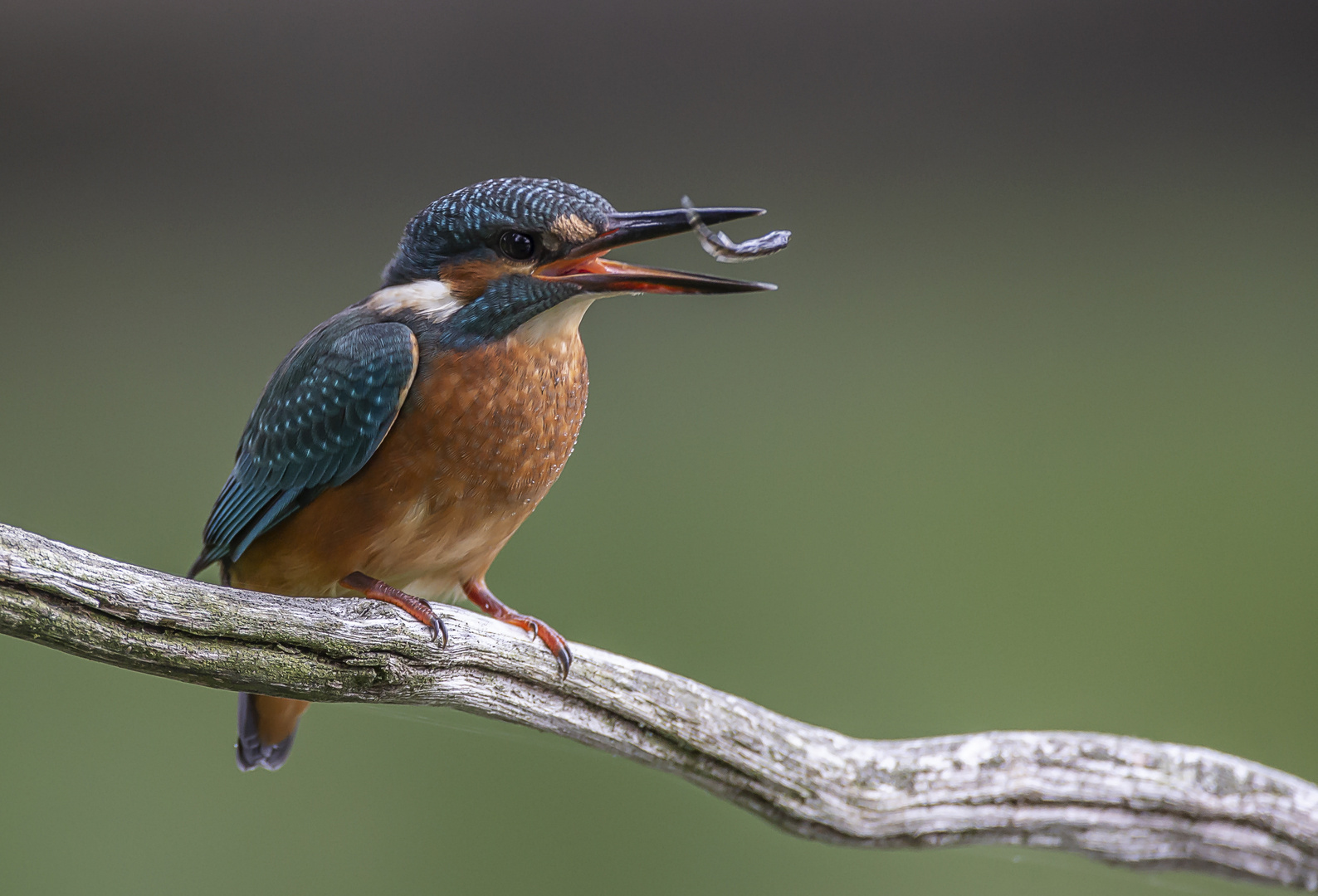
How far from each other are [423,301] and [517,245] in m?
0.17

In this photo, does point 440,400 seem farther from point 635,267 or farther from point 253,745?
point 253,745

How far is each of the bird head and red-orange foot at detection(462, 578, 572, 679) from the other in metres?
0.39

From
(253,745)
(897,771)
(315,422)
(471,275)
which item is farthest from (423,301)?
(897,771)

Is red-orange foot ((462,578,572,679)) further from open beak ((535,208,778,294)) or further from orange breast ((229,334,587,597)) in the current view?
open beak ((535,208,778,294))

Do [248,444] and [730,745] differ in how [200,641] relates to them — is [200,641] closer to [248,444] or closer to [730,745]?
[248,444]

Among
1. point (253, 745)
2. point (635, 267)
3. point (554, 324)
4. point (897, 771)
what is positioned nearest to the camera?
point (635, 267)

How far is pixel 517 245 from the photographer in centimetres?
123

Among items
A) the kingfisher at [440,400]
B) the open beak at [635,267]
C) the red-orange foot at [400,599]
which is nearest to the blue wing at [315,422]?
the kingfisher at [440,400]

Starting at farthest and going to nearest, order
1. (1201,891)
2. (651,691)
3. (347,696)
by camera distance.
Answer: (1201,891) → (651,691) → (347,696)

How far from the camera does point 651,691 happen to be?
135cm

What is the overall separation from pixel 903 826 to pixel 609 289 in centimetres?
86

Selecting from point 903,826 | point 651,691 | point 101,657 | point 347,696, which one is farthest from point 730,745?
point 101,657

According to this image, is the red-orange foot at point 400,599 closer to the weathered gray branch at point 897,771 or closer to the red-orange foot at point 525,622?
the weathered gray branch at point 897,771

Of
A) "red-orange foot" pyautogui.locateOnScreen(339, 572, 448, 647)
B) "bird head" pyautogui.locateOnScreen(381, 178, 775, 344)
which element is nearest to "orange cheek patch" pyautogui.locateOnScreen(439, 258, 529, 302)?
"bird head" pyautogui.locateOnScreen(381, 178, 775, 344)
